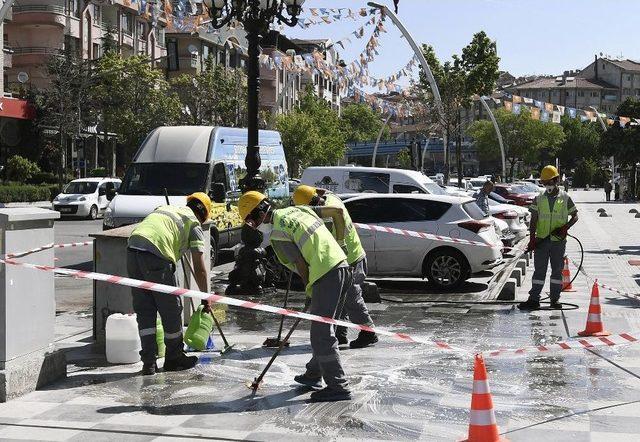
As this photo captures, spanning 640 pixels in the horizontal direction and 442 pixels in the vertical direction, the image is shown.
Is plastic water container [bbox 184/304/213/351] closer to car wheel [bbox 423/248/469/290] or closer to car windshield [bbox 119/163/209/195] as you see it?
car wheel [bbox 423/248/469/290]

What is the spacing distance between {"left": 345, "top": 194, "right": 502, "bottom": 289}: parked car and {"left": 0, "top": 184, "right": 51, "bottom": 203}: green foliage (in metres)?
29.2

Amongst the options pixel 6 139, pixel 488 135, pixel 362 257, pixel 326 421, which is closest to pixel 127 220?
pixel 362 257

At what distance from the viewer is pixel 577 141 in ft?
459

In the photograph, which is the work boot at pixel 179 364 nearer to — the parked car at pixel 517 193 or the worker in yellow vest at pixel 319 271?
the worker in yellow vest at pixel 319 271

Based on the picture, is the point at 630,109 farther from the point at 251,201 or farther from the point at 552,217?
the point at 251,201

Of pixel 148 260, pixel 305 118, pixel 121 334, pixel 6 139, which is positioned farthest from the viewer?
pixel 305 118

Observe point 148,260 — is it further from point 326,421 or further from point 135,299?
point 326,421

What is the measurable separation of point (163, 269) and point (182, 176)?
1066cm

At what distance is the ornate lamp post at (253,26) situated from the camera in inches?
592

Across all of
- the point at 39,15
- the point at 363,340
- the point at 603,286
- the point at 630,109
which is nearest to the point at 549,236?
the point at 603,286

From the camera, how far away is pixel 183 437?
6629 millimetres

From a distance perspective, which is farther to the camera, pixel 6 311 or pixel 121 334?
pixel 121 334

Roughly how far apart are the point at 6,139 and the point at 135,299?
46.4 m

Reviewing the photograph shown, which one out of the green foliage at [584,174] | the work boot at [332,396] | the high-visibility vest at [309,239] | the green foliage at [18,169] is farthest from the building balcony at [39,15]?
the green foliage at [584,174]
